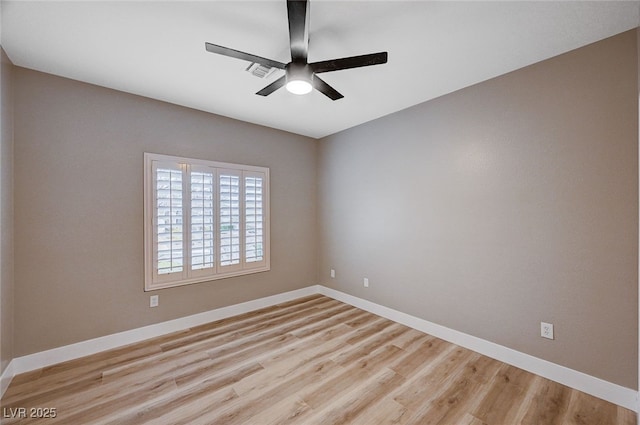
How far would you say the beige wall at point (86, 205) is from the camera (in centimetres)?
239

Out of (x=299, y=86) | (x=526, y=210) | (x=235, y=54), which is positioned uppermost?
(x=235, y=54)

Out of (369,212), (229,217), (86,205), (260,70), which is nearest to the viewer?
(260,70)

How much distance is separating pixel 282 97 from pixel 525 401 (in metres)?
3.47

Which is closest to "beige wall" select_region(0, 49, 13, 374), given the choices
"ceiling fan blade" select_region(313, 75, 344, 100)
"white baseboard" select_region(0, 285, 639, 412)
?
"white baseboard" select_region(0, 285, 639, 412)

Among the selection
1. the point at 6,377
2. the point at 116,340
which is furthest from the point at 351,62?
the point at 6,377

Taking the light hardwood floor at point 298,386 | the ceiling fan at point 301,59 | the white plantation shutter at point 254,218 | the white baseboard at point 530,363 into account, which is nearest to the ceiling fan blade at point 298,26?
the ceiling fan at point 301,59

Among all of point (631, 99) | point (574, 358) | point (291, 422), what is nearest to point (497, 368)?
point (574, 358)

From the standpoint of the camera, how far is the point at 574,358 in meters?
2.12

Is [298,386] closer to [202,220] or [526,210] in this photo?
[202,220]

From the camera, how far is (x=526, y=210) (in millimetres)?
2389

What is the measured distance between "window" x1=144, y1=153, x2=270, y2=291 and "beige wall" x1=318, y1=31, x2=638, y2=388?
5.64ft

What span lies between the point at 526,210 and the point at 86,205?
4157mm

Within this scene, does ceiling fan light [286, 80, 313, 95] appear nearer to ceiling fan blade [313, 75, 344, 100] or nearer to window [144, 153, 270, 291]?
ceiling fan blade [313, 75, 344, 100]

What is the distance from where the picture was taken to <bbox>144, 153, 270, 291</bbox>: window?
300 cm
